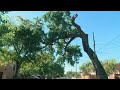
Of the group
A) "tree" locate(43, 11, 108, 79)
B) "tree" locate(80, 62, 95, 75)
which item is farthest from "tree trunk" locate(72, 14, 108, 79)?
"tree" locate(80, 62, 95, 75)

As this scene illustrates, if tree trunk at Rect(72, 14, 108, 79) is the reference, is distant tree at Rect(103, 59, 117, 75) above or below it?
above

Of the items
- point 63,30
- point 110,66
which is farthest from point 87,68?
point 63,30

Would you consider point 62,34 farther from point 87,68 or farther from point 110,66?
point 87,68

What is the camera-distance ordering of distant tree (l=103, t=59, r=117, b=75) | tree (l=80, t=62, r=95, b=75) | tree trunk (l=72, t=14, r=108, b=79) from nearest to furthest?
1. tree trunk (l=72, t=14, r=108, b=79)
2. distant tree (l=103, t=59, r=117, b=75)
3. tree (l=80, t=62, r=95, b=75)

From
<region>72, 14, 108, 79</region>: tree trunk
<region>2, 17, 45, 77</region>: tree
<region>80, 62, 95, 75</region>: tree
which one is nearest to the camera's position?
<region>72, 14, 108, 79</region>: tree trunk

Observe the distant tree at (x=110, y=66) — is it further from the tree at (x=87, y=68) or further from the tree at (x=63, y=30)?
the tree at (x=63, y=30)

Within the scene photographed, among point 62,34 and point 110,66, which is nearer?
point 62,34

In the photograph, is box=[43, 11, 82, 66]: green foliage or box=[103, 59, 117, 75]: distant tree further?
box=[103, 59, 117, 75]: distant tree

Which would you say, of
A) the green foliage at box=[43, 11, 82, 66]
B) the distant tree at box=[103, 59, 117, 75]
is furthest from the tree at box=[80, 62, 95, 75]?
the green foliage at box=[43, 11, 82, 66]

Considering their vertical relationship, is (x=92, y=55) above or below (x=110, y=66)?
below

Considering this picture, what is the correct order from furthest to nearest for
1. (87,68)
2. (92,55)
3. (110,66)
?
1. (87,68)
2. (110,66)
3. (92,55)

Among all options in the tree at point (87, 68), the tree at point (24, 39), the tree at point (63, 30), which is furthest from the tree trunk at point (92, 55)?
the tree at point (87, 68)

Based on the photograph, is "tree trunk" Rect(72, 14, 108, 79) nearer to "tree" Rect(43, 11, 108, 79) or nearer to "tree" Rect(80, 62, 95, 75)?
"tree" Rect(43, 11, 108, 79)
